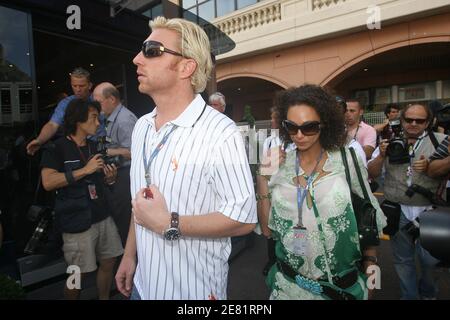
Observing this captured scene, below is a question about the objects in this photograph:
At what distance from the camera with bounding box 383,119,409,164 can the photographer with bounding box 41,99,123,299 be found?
2.04m

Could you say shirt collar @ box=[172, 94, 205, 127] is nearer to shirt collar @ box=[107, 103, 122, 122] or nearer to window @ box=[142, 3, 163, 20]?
shirt collar @ box=[107, 103, 122, 122]

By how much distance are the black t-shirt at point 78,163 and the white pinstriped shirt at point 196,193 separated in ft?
3.52

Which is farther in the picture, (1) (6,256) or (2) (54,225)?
(1) (6,256)

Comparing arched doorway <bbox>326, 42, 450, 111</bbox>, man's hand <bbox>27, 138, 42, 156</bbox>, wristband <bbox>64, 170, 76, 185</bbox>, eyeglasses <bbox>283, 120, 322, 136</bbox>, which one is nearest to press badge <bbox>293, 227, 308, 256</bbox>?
eyeglasses <bbox>283, 120, 322, 136</bbox>

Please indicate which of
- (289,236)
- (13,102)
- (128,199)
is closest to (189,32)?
(289,236)

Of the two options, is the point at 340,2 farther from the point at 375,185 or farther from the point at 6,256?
the point at 6,256

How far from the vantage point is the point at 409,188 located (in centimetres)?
222

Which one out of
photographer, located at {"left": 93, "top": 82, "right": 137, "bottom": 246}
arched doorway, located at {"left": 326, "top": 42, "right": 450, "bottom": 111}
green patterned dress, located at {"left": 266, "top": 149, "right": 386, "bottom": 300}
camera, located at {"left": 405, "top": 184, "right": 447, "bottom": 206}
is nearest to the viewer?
green patterned dress, located at {"left": 266, "top": 149, "right": 386, "bottom": 300}

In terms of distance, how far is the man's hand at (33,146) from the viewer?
240cm

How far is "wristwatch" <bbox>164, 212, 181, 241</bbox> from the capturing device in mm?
1001

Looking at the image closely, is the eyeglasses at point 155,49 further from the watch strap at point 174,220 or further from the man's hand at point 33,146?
the man's hand at point 33,146

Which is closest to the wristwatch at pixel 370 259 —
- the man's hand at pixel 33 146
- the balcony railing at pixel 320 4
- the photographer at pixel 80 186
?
the photographer at pixel 80 186

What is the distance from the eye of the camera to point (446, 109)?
241cm

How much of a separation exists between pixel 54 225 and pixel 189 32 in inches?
67.2
